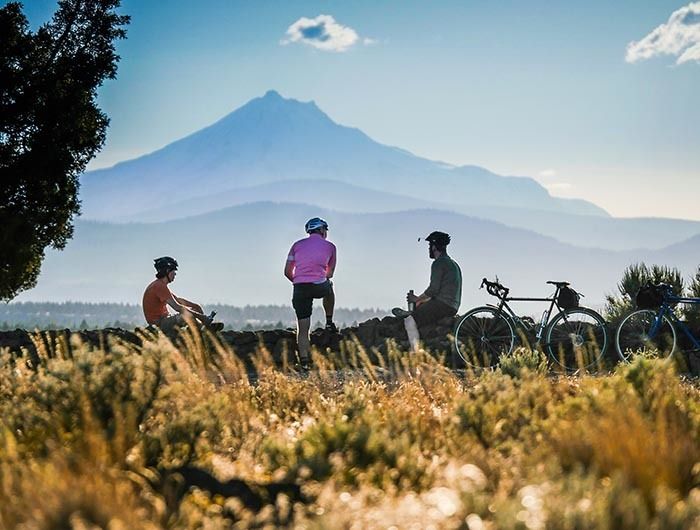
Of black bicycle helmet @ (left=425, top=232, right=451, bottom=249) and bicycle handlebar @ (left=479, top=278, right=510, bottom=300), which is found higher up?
black bicycle helmet @ (left=425, top=232, right=451, bottom=249)

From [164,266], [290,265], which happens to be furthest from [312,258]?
[164,266]

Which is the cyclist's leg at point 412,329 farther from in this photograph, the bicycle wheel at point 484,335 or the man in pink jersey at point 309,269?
the man in pink jersey at point 309,269

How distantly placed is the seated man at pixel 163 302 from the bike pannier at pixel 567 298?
5.12 metres

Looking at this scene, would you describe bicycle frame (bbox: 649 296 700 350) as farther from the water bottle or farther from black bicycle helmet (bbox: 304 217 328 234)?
black bicycle helmet (bbox: 304 217 328 234)

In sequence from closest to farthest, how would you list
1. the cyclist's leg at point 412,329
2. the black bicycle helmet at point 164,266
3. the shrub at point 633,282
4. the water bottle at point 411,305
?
the black bicycle helmet at point 164,266 < the cyclist's leg at point 412,329 < the water bottle at point 411,305 < the shrub at point 633,282

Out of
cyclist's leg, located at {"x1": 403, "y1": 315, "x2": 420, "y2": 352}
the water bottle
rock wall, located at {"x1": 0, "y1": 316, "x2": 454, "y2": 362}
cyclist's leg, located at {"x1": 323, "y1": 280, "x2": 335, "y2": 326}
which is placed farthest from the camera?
rock wall, located at {"x1": 0, "y1": 316, "x2": 454, "y2": 362}

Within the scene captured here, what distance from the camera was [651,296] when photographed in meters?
14.1

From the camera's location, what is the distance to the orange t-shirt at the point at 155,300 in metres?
13.9

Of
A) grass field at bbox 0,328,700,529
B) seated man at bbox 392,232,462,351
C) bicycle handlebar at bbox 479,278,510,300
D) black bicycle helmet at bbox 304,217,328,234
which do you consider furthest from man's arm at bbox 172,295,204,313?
grass field at bbox 0,328,700,529

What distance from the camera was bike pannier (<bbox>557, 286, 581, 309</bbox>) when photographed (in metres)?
14.3

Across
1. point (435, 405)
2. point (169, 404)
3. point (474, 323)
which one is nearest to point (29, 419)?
point (169, 404)

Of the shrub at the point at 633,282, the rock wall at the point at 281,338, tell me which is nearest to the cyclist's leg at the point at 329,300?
the rock wall at the point at 281,338

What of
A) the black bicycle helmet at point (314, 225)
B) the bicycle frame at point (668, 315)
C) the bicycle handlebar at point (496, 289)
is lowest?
the bicycle frame at point (668, 315)

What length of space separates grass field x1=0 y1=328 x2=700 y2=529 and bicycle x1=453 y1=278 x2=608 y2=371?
17.6 ft
